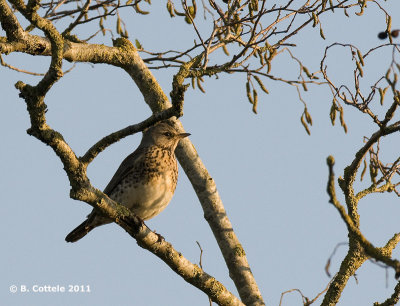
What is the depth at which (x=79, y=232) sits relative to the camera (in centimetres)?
740

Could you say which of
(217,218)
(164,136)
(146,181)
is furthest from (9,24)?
(164,136)

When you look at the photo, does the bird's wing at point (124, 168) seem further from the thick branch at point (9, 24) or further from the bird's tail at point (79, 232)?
the thick branch at point (9, 24)

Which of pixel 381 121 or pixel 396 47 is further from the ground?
pixel 396 47

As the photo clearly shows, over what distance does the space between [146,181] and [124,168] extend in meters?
0.40

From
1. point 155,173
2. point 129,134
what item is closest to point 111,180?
point 155,173

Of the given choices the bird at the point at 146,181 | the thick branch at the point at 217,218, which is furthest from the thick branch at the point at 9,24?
the bird at the point at 146,181

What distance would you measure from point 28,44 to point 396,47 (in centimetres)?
300

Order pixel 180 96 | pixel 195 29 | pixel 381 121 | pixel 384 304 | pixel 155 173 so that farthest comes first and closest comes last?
pixel 155 173 → pixel 195 29 → pixel 384 304 → pixel 381 121 → pixel 180 96

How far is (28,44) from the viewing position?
18.6 ft

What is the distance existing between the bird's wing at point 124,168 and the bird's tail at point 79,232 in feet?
1.36

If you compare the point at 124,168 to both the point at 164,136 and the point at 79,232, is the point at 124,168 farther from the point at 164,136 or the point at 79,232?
the point at 79,232

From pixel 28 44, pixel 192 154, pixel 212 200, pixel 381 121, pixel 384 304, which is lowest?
pixel 384 304

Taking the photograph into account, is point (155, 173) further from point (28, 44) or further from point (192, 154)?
point (28, 44)

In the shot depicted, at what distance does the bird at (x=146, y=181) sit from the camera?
7.14 metres
